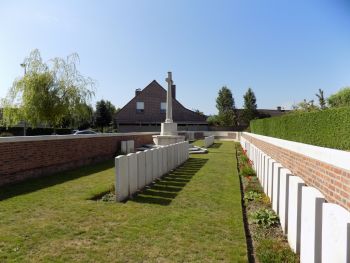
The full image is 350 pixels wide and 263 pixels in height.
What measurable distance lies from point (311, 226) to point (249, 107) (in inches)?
2486

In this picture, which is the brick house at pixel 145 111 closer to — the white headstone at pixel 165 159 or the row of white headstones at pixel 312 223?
the white headstone at pixel 165 159

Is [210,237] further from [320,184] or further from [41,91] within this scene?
[41,91]

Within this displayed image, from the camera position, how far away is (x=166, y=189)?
862 cm

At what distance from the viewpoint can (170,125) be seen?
65.9 ft

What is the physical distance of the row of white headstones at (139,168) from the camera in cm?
716

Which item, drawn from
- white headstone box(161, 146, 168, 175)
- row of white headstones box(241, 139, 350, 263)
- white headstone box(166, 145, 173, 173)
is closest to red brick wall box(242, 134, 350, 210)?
row of white headstones box(241, 139, 350, 263)

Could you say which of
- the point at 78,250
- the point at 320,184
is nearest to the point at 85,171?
the point at 78,250

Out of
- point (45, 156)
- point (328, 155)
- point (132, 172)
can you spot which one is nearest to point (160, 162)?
point (132, 172)

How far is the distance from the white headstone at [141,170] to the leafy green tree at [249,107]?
57.1m

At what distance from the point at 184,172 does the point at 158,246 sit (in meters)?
7.44

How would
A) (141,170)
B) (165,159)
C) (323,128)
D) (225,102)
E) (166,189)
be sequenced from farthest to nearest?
(225,102)
(165,159)
(323,128)
(166,189)
(141,170)

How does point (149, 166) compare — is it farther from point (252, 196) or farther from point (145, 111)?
point (145, 111)

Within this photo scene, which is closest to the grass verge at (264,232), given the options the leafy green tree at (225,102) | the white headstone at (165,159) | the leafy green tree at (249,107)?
the white headstone at (165,159)

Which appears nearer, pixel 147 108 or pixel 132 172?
pixel 132 172
